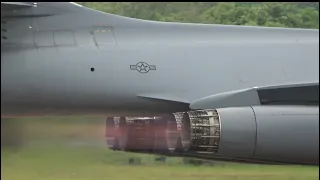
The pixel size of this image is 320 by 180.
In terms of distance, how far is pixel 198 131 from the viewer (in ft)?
9.11

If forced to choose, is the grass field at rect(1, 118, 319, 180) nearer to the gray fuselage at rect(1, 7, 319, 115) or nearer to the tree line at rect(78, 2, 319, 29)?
the gray fuselage at rect(1, 7, 319, 115)

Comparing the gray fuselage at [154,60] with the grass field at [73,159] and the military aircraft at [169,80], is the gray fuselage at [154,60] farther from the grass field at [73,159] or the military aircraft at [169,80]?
the grass field at [73,159]

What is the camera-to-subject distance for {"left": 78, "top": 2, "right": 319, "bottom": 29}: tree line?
2.74 meters

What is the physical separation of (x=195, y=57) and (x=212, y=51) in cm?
9

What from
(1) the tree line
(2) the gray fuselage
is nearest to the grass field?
(2) the gray fuselage

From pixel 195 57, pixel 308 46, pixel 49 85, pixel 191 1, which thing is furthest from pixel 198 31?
pixel 49 85

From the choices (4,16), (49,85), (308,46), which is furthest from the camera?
(308,46)

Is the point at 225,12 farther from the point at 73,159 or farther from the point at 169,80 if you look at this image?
the point at 73,159

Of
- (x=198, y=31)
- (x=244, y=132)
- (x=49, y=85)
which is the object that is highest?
(x=198, y=31)

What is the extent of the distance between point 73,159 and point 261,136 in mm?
819

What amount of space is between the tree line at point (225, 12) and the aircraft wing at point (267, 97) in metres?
0.30

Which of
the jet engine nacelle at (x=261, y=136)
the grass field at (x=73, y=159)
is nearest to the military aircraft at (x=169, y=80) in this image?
the jet engine nacelle at (x=261, y=136)

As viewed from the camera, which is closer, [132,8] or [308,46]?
[132,8]

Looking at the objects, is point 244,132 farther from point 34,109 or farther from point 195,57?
point 34,109
